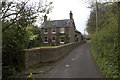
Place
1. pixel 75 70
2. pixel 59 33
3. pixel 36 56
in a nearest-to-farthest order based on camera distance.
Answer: pixel 75 70 < pixel 36 56 < pixel 59 33

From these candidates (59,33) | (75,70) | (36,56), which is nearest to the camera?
(75,70)

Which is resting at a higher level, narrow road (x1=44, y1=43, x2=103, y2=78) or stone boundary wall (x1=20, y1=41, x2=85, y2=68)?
stone boundary wall (x1=20, y1=41, x2=85, y2=68)

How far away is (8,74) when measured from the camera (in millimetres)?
4684

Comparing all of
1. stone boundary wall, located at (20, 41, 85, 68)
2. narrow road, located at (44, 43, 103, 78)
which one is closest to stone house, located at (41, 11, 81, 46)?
stone boundary wall, located at (20, 41, 85, 68)

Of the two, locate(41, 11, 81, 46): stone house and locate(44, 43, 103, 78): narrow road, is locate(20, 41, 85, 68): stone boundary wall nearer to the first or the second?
locate(44, 43, 103, 78): narrow road

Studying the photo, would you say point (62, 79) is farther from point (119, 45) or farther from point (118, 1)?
point (118, 1)

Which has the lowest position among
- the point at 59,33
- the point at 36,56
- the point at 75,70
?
the point at 75,70

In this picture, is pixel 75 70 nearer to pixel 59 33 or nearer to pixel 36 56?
pixel 36 56

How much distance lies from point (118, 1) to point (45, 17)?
3960 mm

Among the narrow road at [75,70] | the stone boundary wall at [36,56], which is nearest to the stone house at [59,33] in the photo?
the stone boundary wall at [36,56]

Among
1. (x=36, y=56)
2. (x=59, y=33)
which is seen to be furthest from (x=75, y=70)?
(x=59, y=33)

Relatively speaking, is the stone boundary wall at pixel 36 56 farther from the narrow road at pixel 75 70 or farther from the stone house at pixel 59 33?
the stone house at pixel 59 33

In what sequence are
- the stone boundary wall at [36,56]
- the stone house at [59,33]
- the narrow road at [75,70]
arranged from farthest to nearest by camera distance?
the stone house at [59,33] < the stone boundary wall at [36,56] < the narrow road at [75,70]

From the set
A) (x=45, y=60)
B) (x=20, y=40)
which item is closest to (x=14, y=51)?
(x=20, y=40)
